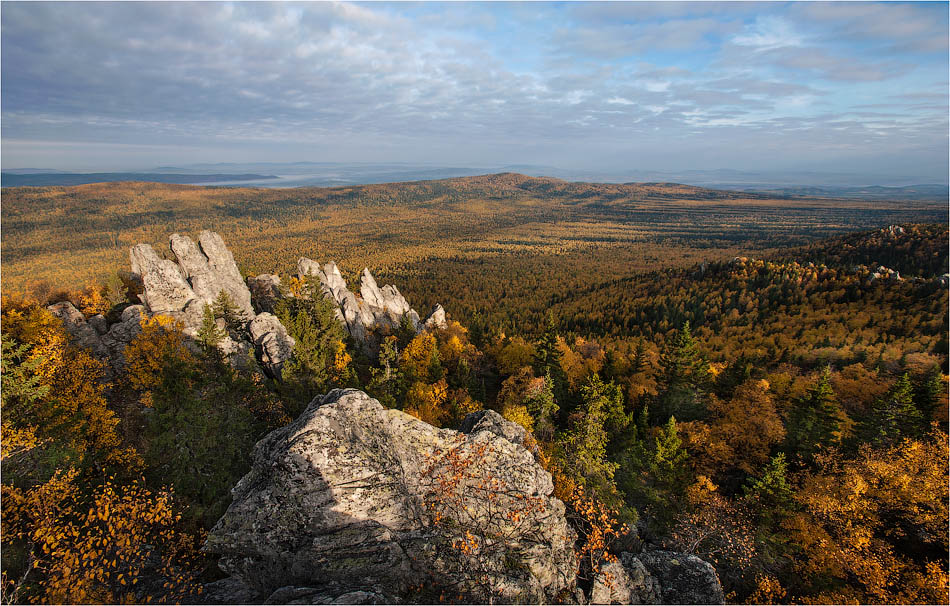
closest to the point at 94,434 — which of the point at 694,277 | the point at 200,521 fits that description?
the point at 200,521

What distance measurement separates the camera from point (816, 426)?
32062 mm

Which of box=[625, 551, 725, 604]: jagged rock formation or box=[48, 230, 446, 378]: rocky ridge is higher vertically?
box=[48, 230, 446, 378]: rocky ridge

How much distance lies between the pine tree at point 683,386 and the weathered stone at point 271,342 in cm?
4359

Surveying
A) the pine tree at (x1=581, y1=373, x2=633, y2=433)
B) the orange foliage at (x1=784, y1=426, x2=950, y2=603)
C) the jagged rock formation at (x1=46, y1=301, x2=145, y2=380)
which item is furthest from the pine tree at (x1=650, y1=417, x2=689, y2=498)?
the jagged rock formation at (x1=46, y1=301, x2=145, y2=380)

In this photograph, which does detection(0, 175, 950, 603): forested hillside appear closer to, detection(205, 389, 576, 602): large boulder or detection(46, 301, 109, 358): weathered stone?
detection(46, 301, 109, 358): weathered stone

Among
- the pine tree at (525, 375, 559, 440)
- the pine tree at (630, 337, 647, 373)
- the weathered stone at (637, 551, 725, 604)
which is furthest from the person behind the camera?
the pine tree at (630, 337, 647, 373)

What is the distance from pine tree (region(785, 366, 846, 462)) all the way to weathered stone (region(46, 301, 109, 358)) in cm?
6408

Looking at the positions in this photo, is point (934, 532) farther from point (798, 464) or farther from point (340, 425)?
point (340, 425)

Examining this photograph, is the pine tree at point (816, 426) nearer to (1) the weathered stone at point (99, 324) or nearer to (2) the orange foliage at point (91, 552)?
(2) the orange foliage at point (91, 552)

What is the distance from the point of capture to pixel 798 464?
30.6 m

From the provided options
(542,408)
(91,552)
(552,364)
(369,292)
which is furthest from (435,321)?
(91,552)

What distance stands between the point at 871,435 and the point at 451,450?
38885 mm

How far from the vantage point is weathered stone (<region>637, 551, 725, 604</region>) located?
17.2 meters

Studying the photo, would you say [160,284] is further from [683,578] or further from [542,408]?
[683,578]
